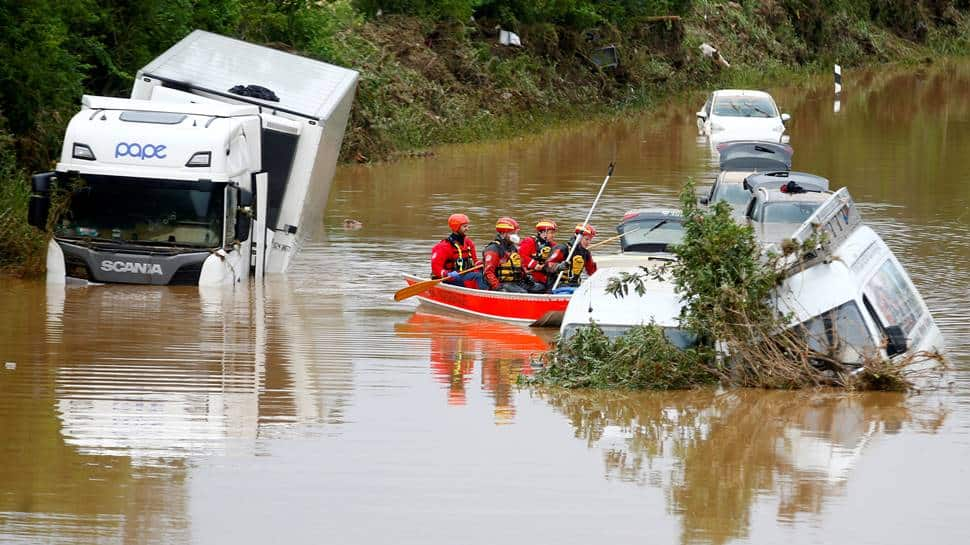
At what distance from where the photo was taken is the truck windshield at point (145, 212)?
21.2 m

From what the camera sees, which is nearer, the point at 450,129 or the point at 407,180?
the point at 407,180

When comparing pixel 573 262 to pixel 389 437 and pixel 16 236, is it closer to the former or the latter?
pixel 389 437

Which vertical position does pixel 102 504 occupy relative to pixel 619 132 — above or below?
below

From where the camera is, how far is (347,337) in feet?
64.1

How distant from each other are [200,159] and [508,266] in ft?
13.3

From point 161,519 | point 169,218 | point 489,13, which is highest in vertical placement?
point 489,13


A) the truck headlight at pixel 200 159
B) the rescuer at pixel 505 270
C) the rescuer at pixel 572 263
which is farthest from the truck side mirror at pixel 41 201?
the rescuer at pixel 572 263

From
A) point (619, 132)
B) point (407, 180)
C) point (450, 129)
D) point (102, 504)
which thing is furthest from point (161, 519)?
point (619, 132)

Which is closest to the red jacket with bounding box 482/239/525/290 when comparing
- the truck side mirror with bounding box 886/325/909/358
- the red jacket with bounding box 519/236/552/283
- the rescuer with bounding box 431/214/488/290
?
the red jacket with bounding box 519/236/552/283

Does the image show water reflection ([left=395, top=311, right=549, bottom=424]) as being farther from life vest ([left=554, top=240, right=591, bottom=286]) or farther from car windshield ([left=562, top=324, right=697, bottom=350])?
life vest ([left=554, top=240, right=591, bottom=286])

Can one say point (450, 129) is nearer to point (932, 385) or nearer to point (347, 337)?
point (347, 337)

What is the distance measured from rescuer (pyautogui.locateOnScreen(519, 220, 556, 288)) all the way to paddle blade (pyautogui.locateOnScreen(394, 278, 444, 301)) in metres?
1.14

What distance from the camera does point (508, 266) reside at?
69.8 feet

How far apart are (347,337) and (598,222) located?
11.4 metres
